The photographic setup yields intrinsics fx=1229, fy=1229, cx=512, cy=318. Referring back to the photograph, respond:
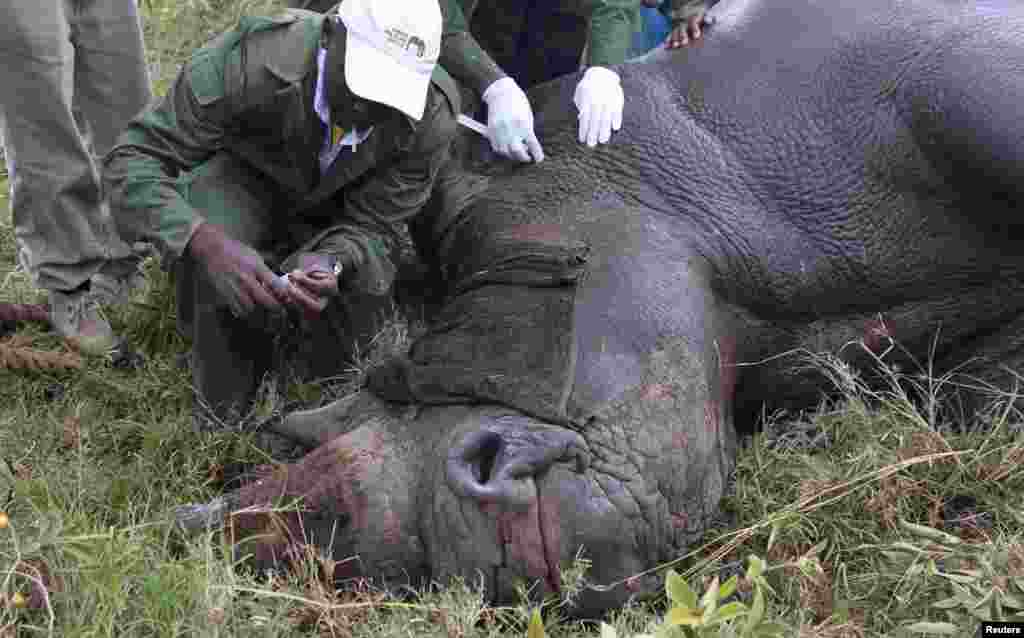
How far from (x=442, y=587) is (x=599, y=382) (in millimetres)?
645

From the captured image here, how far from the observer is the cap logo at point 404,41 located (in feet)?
11.1

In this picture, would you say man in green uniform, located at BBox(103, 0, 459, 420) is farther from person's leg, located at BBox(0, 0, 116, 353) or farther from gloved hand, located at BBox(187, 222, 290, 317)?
person's leg, located at BBox(0, 0, 116, 353)

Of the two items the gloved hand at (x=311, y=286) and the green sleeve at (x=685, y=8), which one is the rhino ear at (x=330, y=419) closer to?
the gloved hand at (x=311, y=286)

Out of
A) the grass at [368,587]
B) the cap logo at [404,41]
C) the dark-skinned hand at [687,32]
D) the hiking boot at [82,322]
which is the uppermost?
the cap logo at [404,41]

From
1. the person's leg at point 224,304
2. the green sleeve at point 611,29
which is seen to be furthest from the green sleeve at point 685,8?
the person's leg at point 224,304

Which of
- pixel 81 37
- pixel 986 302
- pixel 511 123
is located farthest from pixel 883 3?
pixel 81 37

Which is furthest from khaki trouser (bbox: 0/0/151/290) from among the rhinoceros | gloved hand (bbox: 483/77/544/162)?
gloved hand (bbox: 483/77/544/162)

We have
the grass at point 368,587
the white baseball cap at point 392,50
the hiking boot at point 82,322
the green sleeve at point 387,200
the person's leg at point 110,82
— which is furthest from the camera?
the person's leg at point 110,82

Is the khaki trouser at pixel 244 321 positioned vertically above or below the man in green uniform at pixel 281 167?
below

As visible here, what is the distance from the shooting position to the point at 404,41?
11.2 ft

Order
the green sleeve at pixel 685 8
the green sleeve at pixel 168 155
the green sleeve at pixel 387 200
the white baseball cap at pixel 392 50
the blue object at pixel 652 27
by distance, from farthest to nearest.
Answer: the blue object at pixel 652 27, the green sleeve at pixel 685 8, the green sleeve at pixel 387 200, the green sleeve at pixel 168 155, the white baseball cap at pixel 392 50

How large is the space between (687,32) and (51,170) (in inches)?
91.4

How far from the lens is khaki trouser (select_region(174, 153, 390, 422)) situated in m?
3.78

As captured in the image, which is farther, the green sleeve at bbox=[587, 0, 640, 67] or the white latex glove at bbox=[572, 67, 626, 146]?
the green sleeve at bbox=[587, 0, 640, 67]
